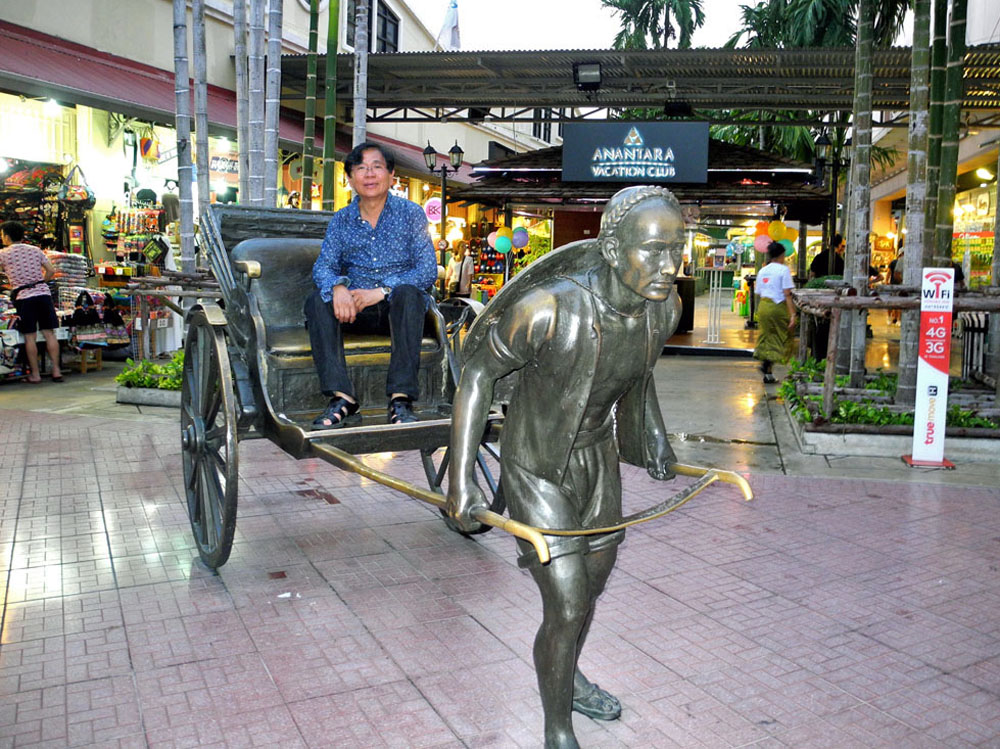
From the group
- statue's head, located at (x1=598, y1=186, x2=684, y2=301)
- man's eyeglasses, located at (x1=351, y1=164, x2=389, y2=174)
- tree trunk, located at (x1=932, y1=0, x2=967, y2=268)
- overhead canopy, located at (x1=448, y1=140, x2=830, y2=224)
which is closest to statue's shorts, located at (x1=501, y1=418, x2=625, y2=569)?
statue's head, located at (x1=598, y1=186, x2=684, y2=301)

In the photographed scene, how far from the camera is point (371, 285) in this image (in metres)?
4.96

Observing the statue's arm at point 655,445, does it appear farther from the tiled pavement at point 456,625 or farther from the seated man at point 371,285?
the seated man at point 371,285

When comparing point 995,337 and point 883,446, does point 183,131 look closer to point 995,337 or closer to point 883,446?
point 883,446

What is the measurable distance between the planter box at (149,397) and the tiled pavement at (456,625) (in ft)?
9.84

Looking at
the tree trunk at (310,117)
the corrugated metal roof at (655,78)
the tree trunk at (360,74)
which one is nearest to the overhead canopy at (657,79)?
the corrugated metal roof at (655,78)

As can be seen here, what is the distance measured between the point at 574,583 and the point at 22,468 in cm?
551

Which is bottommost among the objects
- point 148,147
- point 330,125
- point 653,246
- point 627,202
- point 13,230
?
point 653,246

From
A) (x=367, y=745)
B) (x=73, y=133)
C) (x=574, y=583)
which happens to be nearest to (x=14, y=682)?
(x=367, y=745)

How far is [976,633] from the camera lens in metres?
4.05

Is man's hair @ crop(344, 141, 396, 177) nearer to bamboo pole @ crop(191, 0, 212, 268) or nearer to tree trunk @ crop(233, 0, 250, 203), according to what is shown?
bamboo pole @ crop(191, 0, 212, 268)

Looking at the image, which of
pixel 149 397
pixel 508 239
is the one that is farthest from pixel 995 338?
pixel 508 239

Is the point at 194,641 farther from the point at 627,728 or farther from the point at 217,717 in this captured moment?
the point at 627,728

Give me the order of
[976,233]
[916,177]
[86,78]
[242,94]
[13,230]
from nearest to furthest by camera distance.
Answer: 1. [916,177]
2. [242,94]
3. [13,230]
4. [86,78]
5. [976,233]

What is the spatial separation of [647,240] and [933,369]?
5551 mm
